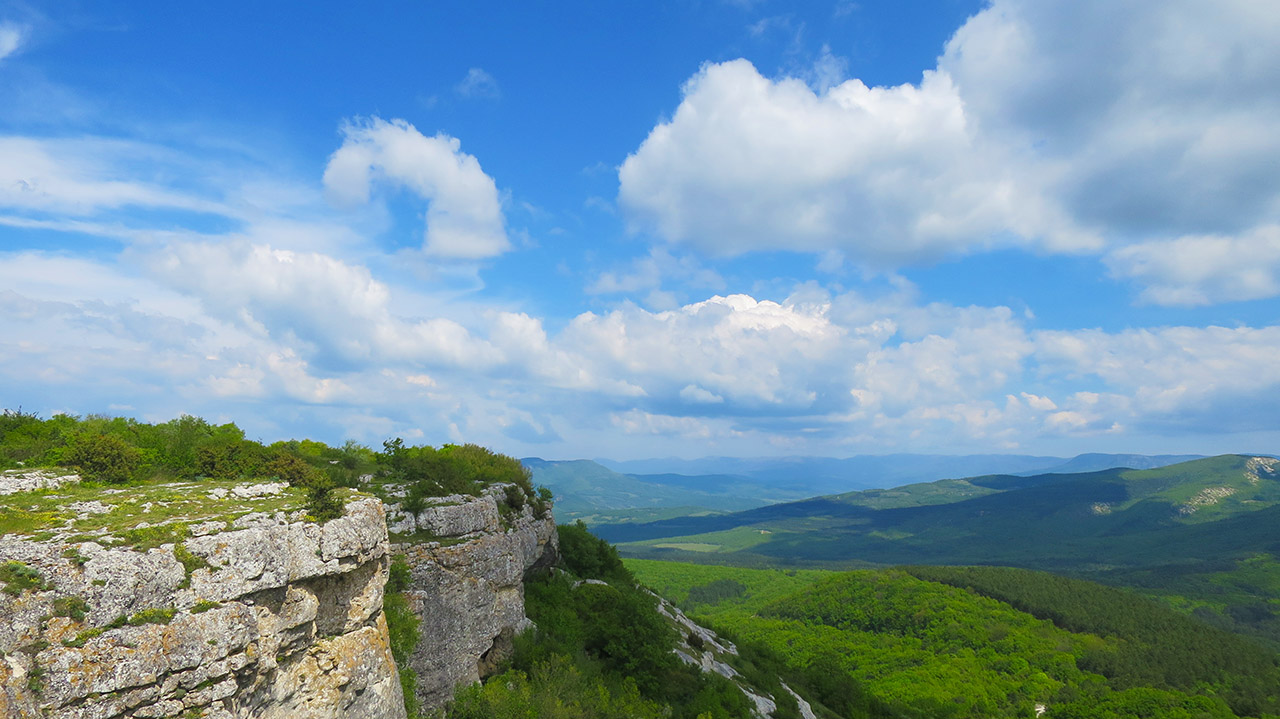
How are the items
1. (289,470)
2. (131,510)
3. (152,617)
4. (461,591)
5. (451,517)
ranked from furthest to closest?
(451,517), (461,591), (289,470), (131,510), (152,617)

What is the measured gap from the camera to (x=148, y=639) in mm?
9570

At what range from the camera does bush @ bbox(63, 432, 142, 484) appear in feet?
51.5

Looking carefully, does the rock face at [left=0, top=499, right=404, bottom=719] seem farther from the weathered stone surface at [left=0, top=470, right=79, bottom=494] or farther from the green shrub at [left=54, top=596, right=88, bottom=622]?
the weathered stone surface at [left=0, top=470, right=79, bottom=494]

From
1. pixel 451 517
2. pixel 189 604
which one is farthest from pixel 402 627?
pixel 189 604

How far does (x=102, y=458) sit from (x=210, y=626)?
951cm

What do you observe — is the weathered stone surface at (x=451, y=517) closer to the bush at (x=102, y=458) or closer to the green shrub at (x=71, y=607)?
the bush at (x=102, y=458)

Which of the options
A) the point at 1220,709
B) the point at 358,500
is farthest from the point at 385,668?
the point at 1220,709

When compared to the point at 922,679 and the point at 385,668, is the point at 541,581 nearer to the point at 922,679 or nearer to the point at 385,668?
the point at 385,668

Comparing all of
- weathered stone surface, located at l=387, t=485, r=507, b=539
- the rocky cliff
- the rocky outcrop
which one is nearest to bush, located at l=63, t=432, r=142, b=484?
the rocky cliff

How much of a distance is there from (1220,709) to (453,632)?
115107 mm

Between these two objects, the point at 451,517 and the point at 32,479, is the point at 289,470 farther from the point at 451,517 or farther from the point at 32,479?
the point at 451,517

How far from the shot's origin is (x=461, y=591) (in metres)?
21.4

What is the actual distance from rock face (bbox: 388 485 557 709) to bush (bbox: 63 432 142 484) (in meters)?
7.98

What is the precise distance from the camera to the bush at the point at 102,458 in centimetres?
1570
